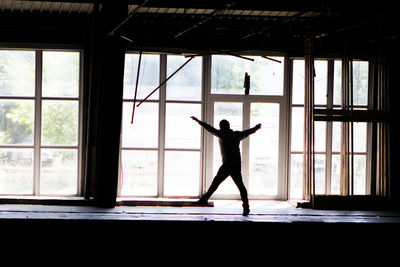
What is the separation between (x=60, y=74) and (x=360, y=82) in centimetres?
630

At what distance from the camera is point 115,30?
9781 millimetres

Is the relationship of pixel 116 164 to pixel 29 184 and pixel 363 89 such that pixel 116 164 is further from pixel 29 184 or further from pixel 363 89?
pixel 363 89

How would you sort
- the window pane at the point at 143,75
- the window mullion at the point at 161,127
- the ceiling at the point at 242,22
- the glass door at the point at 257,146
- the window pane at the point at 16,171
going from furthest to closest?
the glass door at the point at 257,146 → the window mullion at the point at 161,127 → the window pane at the point at 143,75 → the window pane at the point at 16,171 → the ceiling at the point at 242,22

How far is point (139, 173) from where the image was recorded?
11.9m

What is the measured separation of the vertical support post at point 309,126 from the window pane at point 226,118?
144cm

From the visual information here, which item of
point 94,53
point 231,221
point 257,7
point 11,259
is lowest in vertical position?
point 11,259

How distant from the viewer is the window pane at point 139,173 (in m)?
11.8

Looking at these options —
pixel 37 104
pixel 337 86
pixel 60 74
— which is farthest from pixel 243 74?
pixel 37 104

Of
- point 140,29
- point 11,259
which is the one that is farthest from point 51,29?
point 11,259

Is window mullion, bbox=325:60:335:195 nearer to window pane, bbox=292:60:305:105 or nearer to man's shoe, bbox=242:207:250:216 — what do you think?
window pane, bbox=292:60:305:105

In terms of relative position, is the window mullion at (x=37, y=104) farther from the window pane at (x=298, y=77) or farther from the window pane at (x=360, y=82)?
the window pane at (x=360, y=82)

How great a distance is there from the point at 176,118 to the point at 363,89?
13.2 feet

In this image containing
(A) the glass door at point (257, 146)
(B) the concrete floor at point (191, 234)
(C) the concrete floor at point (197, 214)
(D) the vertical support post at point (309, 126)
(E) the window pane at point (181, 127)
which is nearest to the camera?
(B) the concrete floor at point (191, 234)

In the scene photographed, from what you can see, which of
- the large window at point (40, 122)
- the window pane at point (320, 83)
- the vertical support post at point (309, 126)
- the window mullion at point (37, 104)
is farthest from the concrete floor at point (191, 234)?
the window pane at point (320, 83)
